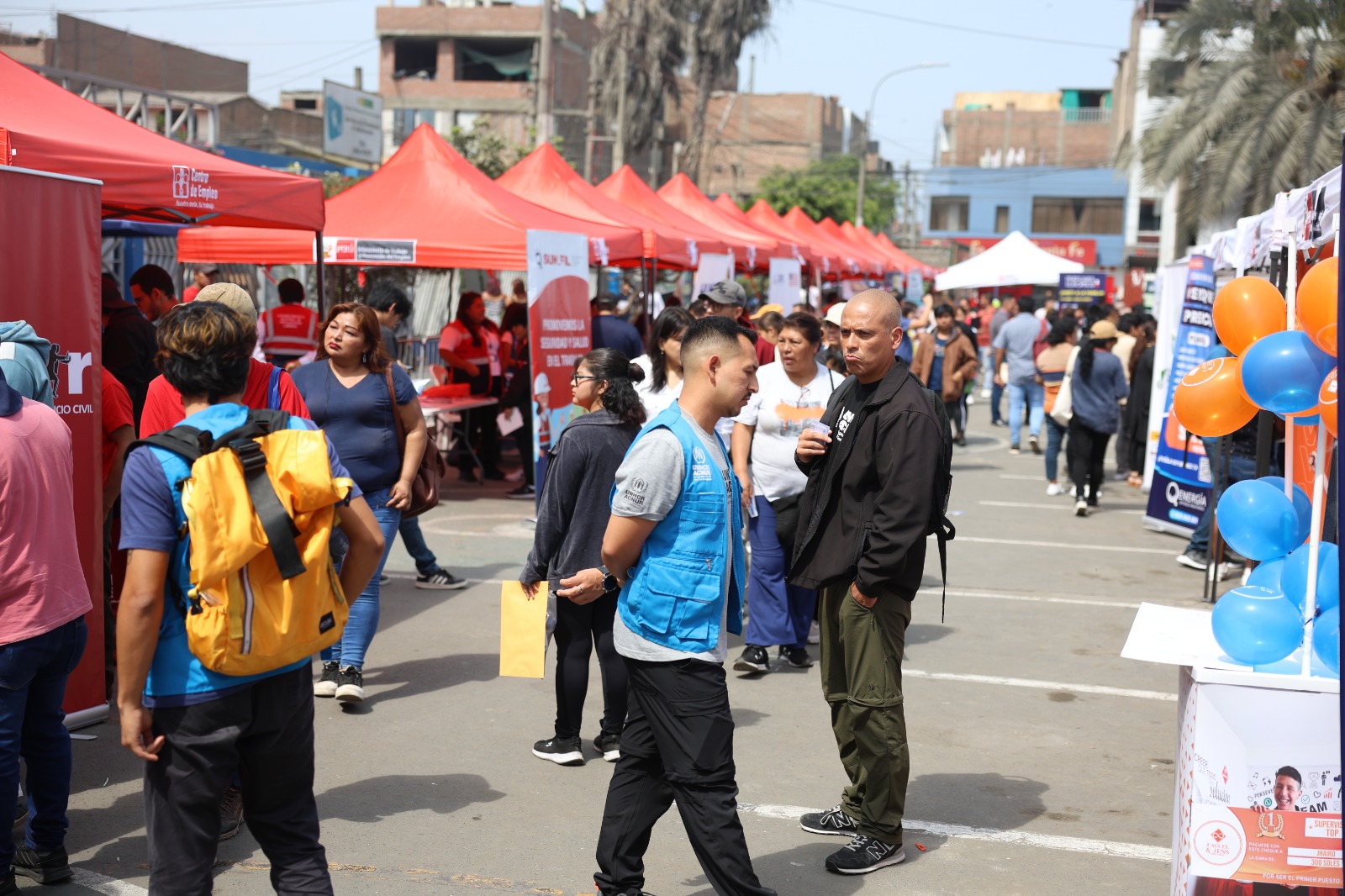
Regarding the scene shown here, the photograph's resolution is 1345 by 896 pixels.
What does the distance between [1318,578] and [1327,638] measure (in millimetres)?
237

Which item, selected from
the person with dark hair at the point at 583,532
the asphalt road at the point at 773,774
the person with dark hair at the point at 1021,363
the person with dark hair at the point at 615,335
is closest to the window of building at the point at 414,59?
the person with dark hair at the point at 1021,363

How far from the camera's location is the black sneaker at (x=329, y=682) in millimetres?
5770

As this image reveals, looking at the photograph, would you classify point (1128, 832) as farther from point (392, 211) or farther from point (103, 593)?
point (392, 211)

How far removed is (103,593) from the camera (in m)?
4.89

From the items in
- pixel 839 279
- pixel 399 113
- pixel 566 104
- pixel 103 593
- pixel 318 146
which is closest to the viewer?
pixel 103 593

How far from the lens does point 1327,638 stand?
3.38m

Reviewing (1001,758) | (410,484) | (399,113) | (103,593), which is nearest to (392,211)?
(410,484)

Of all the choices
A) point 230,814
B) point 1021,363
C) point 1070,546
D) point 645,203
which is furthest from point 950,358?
point 230,814

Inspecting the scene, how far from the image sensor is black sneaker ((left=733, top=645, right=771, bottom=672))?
250 inches

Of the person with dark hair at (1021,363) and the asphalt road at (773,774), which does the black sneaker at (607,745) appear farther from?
the person with dark hair at (1021,363)

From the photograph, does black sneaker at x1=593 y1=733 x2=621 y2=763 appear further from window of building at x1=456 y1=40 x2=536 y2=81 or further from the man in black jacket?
window of building at x1=456 y1=40 x2=536 y2=81

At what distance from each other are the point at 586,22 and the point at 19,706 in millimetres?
57093

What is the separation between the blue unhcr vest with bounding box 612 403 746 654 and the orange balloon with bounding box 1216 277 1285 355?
201cm

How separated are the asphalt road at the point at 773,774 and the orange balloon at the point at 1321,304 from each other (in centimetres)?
188
